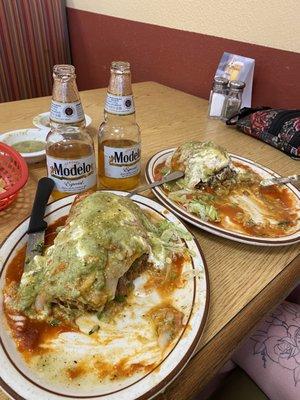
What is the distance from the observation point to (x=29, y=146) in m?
1.11

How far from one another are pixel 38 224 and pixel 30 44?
7.59 ft

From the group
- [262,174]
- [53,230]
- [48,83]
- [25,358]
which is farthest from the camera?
[48,83]

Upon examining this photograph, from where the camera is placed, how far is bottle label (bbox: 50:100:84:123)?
2.52 feet

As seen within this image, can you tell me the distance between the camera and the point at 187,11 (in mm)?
1844

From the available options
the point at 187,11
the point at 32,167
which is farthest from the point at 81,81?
the point at 32,167

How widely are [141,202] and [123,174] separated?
0.10 meters

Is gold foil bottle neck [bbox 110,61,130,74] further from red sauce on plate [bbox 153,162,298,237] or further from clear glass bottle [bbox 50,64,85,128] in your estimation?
red sauce on plate [bbox 153,162,298,237]

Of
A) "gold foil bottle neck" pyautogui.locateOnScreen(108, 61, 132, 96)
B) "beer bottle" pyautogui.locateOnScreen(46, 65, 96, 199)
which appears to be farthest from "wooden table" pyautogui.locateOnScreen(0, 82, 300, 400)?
"gold foil bottle neck" pyautogui.locateOnScreen(108, 61, 132, 96)

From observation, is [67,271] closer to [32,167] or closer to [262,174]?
[32,167]

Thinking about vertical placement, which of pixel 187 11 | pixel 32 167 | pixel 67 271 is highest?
pixel 187 11

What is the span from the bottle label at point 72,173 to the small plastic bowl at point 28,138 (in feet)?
0.80

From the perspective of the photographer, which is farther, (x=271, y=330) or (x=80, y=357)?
(x=271, y=330)

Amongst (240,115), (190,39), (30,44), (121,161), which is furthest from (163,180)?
(30,44)

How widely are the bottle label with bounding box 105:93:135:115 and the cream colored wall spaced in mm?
999
